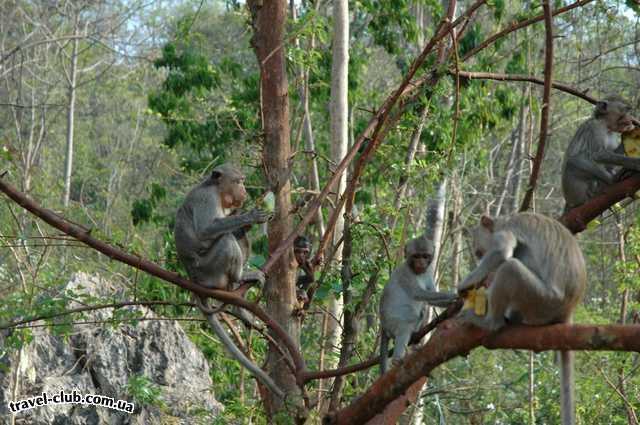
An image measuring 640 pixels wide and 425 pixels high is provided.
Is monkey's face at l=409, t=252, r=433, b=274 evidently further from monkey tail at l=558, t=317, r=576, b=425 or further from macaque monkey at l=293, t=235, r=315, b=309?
monkey tail at l=558, t=317, r=576, b=425

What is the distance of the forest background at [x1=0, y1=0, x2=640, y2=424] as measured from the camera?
736cm

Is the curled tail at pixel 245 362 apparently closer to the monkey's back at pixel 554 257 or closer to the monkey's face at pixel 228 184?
the monkey's face at pixel 228 184

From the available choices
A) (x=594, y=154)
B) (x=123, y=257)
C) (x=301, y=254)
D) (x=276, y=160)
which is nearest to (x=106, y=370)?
(x=301, y=254)

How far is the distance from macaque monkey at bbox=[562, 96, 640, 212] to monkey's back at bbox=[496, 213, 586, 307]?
3.08 m

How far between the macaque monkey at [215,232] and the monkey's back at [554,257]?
8.69 feet

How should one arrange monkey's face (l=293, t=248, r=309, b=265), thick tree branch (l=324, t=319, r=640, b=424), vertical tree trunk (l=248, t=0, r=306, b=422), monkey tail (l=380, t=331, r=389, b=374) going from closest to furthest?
thick tree branch (l=324, t=319, r=640, b=424), vertical tree trunk (l=248, t=0, r=306, b=422), monkey tail (l=380, t=331, r=389, b=374), monkey's face (l=293, t=248, r=309, b=265)

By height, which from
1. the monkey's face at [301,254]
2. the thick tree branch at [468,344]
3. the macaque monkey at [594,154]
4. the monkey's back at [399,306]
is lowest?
the thick tree branch at [468,344]

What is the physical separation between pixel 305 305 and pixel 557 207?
73.2 feet

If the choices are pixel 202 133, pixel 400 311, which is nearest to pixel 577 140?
pixel 400 311

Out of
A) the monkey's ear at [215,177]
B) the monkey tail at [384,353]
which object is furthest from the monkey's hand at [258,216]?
the monkey tail at [384,353]

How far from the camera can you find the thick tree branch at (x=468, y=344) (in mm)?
3654

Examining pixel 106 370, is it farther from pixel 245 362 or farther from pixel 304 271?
pixel 245 362

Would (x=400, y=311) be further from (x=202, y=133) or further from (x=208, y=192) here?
(x=202, y=133)

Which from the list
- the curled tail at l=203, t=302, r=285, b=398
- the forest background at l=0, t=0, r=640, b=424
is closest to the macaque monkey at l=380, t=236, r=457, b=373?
the forest background at l=0, t=0, r=640, b=424
